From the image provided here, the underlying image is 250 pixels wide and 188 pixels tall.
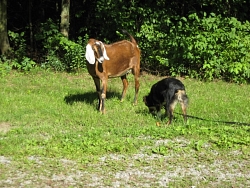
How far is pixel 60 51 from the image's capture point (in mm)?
14617

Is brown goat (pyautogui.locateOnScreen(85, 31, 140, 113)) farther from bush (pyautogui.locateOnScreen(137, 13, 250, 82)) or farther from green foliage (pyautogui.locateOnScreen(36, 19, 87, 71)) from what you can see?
green foliage (pyautogui.locateOnScreen(36, 19, 87, 71))

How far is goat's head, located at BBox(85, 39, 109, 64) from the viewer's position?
8609 millimetres

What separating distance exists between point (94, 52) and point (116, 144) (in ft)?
9.49

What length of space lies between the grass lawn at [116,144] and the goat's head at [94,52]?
3.82ft

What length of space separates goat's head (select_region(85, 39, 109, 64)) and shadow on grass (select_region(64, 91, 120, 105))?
4.84 feet

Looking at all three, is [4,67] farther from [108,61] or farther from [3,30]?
[108,61]

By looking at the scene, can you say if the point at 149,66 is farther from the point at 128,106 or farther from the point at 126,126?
the point at 126,126

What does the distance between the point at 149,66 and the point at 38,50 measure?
4963 mm

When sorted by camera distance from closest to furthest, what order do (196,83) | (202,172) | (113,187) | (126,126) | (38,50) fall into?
(113,187)
(202,172)
(126,126)
(196,83)
(38,50)

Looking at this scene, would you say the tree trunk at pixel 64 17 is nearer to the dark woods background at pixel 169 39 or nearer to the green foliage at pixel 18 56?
the dark woods background at pixel 169 39

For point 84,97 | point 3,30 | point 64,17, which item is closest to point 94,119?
point 84,97

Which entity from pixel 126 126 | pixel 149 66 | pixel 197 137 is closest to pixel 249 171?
pixel 197 137

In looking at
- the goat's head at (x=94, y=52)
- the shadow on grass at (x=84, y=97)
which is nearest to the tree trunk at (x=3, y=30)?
the shadow on grass at (x=84, y=97)

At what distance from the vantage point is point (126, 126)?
310 inches
